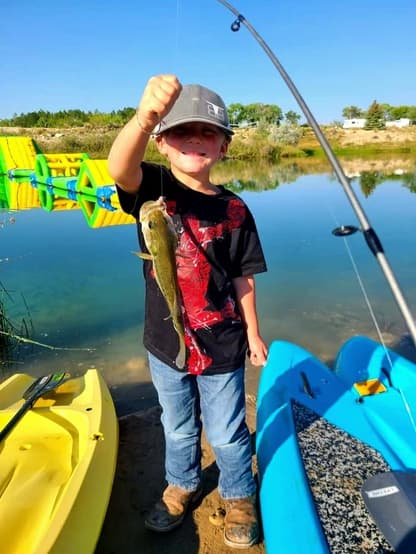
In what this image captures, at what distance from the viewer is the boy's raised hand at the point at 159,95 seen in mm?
1653

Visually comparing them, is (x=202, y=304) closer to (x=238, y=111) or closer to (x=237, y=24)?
(x=237, y=24)

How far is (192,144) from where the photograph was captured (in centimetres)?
226

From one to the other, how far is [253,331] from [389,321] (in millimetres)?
3947

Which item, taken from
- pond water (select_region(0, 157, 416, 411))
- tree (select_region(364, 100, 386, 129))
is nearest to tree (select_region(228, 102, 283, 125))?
tree (select_region(364, 100, 386, 129))

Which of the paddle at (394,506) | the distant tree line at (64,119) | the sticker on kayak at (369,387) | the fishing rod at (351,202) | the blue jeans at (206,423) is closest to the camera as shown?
the fishing rod at (351,202)

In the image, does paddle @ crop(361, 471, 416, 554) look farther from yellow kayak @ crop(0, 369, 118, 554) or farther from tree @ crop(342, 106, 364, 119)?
tree @ crop(342, 106, 364, 119)

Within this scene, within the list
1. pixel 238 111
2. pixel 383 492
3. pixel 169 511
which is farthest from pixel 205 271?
pixel 238 111

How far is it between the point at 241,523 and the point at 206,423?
2.00ft

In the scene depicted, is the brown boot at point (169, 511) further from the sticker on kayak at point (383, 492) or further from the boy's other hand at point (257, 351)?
the sticker on kayak at point (383, 492)

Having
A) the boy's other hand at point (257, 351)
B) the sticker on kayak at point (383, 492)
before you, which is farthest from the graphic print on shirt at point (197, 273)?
the sticker on kayak at point (383, 492)

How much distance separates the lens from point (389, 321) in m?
5.86

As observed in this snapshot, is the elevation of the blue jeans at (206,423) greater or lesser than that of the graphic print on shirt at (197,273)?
lesser

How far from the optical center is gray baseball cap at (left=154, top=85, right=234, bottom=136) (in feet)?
6.96

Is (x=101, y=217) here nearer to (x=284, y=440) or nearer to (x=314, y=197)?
(x=314, y=197)
